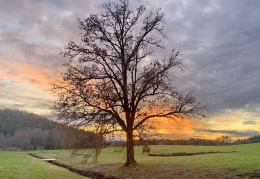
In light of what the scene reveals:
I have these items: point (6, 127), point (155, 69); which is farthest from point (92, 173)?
point (6, 127)

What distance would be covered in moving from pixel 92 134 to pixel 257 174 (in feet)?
44.9

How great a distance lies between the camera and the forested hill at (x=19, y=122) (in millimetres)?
151250

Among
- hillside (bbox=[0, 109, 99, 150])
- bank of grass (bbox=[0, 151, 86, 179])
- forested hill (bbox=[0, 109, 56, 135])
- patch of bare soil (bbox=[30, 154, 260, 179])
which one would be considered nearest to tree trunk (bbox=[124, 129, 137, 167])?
patch of bare soil (bbox=[30, 154, 260, 179])

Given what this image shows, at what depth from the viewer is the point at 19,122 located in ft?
547

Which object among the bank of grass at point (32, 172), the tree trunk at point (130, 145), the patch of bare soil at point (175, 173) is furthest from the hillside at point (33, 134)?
the patch of bare soil at point (175, 173)

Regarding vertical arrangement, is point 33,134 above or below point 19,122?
below

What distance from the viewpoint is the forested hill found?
496 ft

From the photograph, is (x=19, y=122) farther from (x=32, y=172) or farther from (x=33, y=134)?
(x=32, y=172)

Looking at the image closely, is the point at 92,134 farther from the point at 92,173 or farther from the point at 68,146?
the point at 92,173

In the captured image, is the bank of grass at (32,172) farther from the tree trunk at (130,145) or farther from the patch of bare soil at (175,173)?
the tree trunk at (130,145)

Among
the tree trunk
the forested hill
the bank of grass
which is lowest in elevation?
the bank of grass

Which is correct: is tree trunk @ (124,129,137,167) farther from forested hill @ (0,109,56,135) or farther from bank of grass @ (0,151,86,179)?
forested hill @ (0,109,56,135)

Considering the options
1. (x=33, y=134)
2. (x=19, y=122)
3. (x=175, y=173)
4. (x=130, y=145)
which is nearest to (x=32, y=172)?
(x=130, y=145)

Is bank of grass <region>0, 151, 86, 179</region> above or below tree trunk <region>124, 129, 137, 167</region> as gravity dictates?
below
